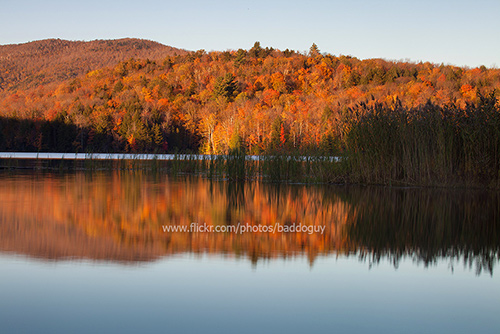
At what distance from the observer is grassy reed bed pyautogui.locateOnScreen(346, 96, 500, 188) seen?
32.7 feet

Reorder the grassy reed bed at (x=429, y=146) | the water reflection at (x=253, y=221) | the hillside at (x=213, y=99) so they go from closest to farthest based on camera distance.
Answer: the water reflection at (x=253, y=221)
the grassy reed bed at (x=429, y=146)
the hillside at (x=213, y=99)

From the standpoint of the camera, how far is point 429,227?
20.9ft

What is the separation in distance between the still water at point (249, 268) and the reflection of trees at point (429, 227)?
0.02 m

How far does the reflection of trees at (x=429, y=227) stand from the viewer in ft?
16.2

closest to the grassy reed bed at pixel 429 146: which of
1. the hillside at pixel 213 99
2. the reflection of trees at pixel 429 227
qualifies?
the reflection of trees at pixel 429 227

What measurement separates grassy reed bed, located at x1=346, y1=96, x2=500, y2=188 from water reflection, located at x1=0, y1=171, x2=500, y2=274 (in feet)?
2.01

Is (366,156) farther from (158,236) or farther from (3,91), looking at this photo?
(3,91)

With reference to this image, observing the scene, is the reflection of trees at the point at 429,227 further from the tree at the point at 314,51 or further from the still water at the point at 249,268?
the tree at the point at 314,51

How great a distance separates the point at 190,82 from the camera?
7062 cm

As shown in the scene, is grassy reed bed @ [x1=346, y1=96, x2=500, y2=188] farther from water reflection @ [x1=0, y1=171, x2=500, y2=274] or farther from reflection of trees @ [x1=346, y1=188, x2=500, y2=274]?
reflection of trees @ [x1=346, y1=188, x2=500, y2=274]

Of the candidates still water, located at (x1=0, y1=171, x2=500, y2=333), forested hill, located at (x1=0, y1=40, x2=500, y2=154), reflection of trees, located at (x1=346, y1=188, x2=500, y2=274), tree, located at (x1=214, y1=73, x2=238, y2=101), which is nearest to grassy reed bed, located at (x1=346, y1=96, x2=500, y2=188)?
reflection of trees, located at (x1=346, y1=188, x2=500, y2=274)

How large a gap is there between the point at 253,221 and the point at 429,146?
5.55 metres

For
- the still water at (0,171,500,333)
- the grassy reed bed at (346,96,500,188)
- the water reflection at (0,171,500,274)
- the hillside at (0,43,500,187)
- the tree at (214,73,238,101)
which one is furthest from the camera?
the tree at (214,73,238,101)

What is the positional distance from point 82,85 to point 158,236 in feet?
225
